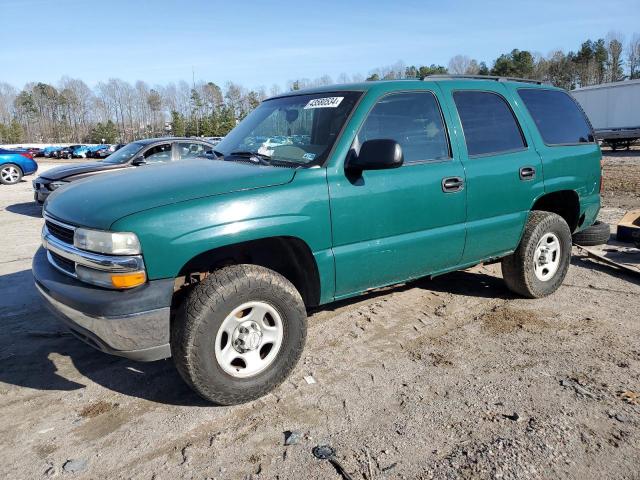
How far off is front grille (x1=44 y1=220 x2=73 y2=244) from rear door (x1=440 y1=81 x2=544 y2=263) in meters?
2.86

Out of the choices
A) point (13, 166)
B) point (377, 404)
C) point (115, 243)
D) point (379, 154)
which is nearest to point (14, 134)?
point (13, 166)

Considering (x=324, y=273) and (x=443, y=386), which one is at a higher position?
(x=324, y=273)

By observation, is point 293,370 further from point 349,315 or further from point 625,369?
point 625,369

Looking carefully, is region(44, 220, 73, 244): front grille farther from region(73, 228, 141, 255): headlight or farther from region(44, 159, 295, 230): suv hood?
region(73, 228, 141, 255): headlight

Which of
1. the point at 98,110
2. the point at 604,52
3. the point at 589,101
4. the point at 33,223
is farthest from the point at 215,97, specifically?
the point at 33,223

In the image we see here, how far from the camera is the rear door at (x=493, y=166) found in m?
4.07

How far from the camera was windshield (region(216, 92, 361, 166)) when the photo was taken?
3512mm

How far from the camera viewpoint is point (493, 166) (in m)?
4.16

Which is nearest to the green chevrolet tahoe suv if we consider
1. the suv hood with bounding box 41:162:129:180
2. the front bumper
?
the front bumper

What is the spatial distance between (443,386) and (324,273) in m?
1.06

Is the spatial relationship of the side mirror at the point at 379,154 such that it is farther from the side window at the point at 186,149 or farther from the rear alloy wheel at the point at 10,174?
the rear alloy wheel at the point at 10,174

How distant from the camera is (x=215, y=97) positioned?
85.6 meters

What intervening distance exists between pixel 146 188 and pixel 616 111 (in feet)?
104

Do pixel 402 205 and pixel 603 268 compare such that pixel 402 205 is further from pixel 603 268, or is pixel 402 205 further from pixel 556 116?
pixel 603 268
